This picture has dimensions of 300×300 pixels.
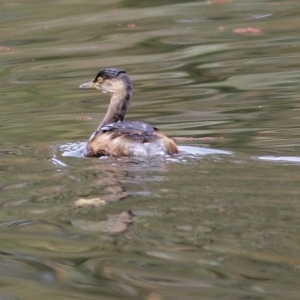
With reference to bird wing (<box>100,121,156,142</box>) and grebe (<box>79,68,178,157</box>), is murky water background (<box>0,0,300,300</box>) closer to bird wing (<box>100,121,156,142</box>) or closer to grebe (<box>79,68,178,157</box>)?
grebe (<box>79,68,178,157</box>)

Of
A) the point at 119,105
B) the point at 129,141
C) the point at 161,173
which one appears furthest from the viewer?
the point at 119,105

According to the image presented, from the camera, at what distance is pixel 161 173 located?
7.20 m

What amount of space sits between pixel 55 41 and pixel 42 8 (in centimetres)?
256

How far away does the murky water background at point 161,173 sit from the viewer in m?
5.04

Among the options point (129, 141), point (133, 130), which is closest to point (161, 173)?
point (129, 141)

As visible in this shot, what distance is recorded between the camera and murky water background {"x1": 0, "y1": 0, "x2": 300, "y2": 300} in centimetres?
504

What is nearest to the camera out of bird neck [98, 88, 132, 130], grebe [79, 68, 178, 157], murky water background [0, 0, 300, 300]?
murky water background [0, 0, 300, 300]

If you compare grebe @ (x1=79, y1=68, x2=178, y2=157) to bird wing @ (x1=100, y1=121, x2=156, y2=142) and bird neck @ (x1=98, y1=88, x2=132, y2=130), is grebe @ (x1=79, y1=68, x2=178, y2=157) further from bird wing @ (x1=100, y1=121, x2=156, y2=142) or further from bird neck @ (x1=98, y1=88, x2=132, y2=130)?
bird neck @ (x1=98, y1=88, x2=132, y2=130)

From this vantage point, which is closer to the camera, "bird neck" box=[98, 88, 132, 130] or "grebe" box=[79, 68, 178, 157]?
"grebe" box=[79, 68, 178, 157]

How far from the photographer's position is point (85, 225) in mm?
5938

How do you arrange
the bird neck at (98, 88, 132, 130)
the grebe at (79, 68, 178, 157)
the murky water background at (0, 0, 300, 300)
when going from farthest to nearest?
the bird neck at (98, 88, 132, 130) < the grebe at (79, 68, 178, 157) < the murky water background at (0, 0, 300, 300)

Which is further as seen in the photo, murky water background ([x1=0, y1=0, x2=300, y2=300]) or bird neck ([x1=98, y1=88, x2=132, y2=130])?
bird neck ([x1=98, y1=88, x2=132, y2=130])

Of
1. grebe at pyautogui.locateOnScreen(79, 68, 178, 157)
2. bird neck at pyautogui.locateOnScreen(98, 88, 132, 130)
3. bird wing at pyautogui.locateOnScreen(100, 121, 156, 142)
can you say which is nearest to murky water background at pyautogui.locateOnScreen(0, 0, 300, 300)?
grebe at pyautogui.locateOnScreen(79, 68, 178, 157)

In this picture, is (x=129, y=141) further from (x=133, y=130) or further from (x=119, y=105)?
(x=119, y=105)
